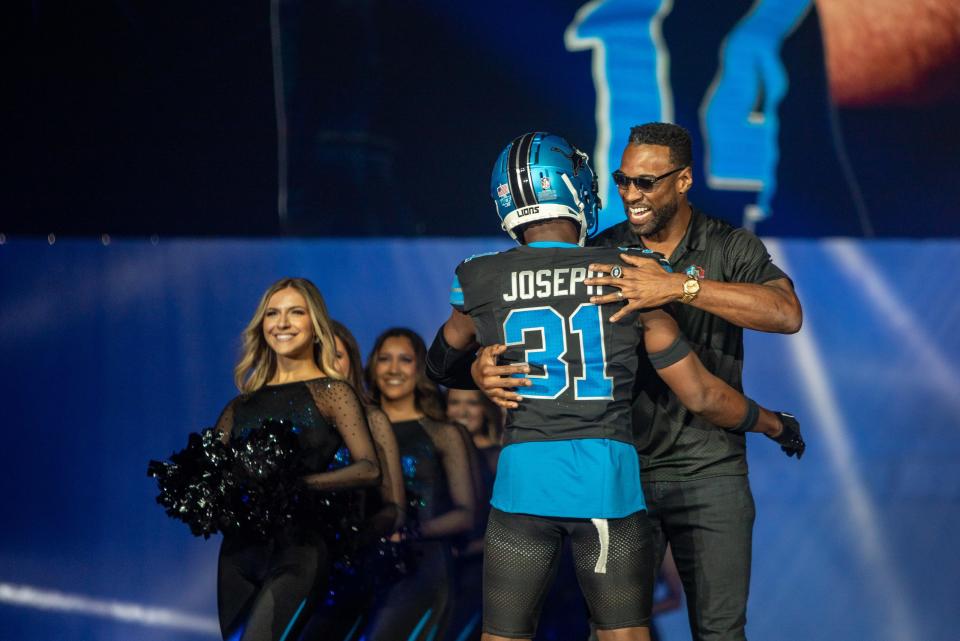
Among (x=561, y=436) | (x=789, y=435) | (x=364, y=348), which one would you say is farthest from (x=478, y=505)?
(x=561, y=436)

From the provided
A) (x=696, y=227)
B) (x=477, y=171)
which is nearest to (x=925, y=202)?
(x=477, y=171)

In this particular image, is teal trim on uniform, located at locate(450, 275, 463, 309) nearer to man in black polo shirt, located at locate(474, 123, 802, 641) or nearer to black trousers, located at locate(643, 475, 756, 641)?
man in black polo shirt, located at locate(474, 123, 802, 641)

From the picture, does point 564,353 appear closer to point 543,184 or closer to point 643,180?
point 543,184

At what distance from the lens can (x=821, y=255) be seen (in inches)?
245

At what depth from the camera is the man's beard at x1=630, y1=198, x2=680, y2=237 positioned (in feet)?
12.3

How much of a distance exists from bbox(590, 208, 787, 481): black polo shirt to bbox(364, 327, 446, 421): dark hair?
183 cm

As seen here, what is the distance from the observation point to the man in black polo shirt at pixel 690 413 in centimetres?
355

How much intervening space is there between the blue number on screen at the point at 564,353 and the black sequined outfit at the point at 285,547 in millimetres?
1413

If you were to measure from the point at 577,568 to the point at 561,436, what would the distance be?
0.36 meters

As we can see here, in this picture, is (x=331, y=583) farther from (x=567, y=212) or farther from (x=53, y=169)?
(x=53, y=169)

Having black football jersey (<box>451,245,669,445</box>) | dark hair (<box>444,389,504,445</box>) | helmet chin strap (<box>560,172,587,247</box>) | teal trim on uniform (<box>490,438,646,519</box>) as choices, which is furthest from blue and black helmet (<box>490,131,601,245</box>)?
dark hair (<box>444,389,504,445</box>)

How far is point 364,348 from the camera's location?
6316 millimetres

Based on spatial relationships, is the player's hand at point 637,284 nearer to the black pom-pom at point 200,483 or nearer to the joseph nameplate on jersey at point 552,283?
the joseph nameplate on jersey at point 552,283

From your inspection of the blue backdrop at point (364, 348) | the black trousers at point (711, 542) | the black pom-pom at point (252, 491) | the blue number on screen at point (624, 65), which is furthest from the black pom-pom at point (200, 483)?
the blue number on screen at point (624, 65)
